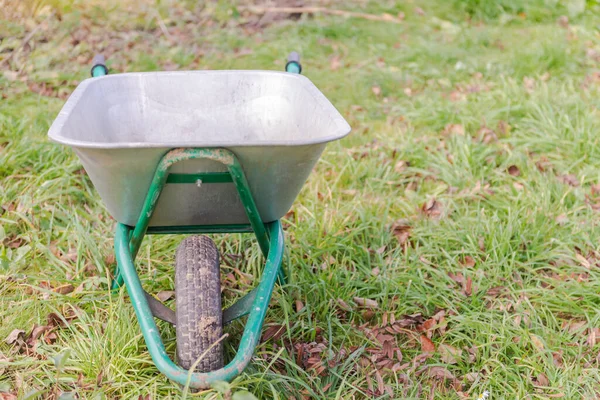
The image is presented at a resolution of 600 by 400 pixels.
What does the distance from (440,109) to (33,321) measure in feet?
9.19

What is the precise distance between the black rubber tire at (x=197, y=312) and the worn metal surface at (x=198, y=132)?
0.19 m

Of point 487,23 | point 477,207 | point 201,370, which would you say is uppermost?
point 201,370

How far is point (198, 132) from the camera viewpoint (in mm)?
2203

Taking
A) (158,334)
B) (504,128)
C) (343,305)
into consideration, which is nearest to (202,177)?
(158,334)

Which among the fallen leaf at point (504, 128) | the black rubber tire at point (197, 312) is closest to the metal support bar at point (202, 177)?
the black rubber tire at point (197, 312)

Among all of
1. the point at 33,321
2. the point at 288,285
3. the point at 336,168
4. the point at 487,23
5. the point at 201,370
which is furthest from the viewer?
the point at 487,23

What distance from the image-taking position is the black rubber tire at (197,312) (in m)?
1.68

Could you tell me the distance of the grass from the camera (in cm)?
201

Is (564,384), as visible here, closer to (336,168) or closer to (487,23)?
(336,168)

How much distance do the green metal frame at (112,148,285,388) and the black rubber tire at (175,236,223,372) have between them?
8 cm

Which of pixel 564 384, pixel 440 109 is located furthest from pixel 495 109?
pixel 564 384

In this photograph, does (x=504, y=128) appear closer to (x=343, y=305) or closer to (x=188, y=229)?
(x=343, y=305)

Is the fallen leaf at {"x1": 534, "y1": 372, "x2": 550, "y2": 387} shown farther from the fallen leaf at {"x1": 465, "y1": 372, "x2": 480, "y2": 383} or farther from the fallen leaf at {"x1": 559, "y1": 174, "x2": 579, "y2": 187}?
the fallen leaf at {"x1": 559, "y1": 174, "x2": 579, "y2": 187}

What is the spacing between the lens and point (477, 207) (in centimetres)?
287
